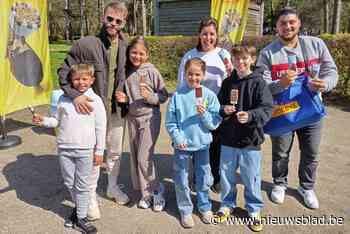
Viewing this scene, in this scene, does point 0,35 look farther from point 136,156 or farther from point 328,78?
point 328,78

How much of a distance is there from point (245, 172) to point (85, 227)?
61.7 inches

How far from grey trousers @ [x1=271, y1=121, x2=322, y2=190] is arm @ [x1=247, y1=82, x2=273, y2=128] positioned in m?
0.72

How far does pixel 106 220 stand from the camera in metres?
3.40

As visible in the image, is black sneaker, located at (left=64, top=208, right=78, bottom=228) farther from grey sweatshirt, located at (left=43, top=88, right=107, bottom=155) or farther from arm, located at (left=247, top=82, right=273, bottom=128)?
arm, located at (left=247, top=82, right=273, bottom=128)

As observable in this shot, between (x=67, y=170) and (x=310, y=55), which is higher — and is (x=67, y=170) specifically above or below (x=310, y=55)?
below

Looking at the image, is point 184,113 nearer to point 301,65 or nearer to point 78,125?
point 78,125

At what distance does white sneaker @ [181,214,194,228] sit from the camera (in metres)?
3.24

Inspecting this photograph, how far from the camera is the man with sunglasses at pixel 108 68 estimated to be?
10.8 ft

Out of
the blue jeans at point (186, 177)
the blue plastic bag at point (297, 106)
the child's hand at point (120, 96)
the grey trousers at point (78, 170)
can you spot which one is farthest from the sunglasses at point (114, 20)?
the blue plastic bag at point (297, 106)

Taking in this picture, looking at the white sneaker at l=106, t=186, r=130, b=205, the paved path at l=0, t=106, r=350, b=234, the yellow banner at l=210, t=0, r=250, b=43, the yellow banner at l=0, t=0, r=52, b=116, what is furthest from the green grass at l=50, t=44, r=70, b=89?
the white sneaker at l=106, t=186, r=130, b=205

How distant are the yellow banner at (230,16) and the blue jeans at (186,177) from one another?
10.3 ft

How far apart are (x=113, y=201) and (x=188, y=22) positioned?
34.6 ft

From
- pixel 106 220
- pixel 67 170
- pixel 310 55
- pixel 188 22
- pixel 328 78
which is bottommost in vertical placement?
pixel 106 220

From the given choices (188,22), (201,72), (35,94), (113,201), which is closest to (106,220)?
(113,201)
